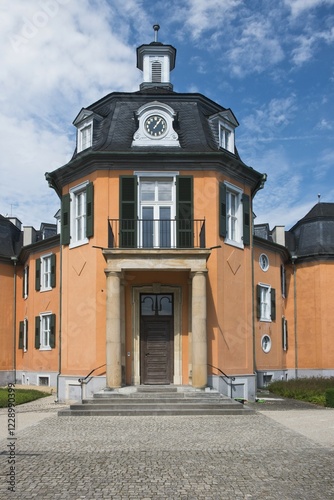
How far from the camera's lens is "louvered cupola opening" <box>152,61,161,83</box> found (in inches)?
1022

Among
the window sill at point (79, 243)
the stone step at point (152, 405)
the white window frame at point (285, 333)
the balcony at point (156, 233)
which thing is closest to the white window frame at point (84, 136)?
the window sill at point (79, 243)

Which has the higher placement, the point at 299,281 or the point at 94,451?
the point at 299,281

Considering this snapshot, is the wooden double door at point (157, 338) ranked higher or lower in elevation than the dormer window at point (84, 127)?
lower

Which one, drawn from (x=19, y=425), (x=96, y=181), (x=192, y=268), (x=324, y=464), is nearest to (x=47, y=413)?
(x=19, y=425)

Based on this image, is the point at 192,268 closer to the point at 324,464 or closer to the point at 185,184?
the point at 185,184

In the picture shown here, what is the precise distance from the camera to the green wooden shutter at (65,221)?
2120cm

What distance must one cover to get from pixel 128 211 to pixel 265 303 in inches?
383

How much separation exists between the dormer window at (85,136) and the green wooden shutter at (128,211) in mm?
2563

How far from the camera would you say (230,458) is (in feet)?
31.7

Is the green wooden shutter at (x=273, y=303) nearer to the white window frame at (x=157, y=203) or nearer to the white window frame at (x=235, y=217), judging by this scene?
the white window frame at (x=235, y=217)

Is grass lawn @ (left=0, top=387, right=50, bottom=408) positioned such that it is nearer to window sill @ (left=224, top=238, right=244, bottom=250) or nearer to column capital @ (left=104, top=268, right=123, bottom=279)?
column capital @ (left=104, top=268, right=123, bottom=279)

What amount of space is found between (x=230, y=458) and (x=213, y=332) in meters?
9.62

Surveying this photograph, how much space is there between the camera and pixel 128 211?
774 inches

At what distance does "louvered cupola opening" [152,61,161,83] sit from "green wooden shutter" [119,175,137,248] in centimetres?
785
